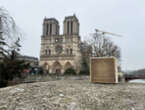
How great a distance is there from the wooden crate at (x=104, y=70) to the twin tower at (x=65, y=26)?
1090 inches

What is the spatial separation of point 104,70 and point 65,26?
29774 millimetres

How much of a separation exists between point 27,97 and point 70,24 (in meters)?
31.4

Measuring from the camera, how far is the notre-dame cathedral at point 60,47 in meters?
31.5

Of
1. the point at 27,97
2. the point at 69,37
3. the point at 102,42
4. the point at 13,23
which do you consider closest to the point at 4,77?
the point at 13,23

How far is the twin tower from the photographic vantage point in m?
32.3

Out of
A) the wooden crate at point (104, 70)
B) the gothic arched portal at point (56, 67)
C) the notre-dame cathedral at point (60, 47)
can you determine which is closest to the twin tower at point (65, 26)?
the notre-dame cathedral at point (60, 47)

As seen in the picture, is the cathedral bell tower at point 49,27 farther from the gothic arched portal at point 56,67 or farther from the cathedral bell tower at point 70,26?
the gothic arched portal at point 56,67

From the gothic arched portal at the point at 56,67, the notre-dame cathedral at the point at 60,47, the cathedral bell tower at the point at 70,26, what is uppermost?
the cathedral bell tower at the point at 70,26

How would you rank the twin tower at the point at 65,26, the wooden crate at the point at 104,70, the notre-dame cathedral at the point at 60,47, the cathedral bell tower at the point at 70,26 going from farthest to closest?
the twin tower at the point at 65,26, the cathedral bell tower at the point at 70,26, the notre-dame cathedral at the point at 60,47, the wooden crate at the point at 104,70

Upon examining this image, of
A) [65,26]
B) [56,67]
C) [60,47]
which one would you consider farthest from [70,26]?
[56,67]

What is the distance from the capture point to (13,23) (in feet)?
22.0

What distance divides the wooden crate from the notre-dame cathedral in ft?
79.8

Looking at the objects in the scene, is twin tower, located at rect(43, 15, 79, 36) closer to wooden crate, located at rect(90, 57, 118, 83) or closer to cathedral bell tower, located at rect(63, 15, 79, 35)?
cathedral bell tower, located at rect(63, 15, 79, 35)

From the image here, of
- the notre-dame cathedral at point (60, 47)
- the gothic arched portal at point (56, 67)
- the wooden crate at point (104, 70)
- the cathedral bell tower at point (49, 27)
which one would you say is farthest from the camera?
the cathedral bell tower at point (49, 27)
